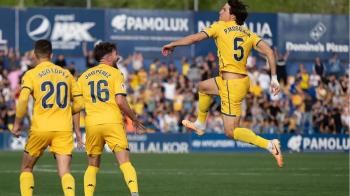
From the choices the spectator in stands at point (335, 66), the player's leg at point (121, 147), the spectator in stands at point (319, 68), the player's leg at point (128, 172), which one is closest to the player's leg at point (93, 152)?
the player's leg at point (121, 147)

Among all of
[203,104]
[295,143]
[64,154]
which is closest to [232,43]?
[203,104]

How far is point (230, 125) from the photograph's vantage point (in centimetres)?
1658

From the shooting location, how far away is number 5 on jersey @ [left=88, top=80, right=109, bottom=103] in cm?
1530

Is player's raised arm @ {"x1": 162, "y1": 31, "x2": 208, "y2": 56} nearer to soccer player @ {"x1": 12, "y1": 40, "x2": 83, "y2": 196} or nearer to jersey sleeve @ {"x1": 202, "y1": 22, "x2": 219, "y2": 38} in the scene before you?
jersey sleeve @ {"x1": 202, "y1": 22, "x2": 219, "y2": 38}

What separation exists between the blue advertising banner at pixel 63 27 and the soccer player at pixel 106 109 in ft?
79.9

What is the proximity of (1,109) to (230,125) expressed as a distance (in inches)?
800

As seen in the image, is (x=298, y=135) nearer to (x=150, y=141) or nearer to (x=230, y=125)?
(x=150, y=141)

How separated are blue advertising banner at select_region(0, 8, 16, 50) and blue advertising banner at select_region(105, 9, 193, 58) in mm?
3949

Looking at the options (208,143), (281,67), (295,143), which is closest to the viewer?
(208,143)

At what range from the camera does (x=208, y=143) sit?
1532 inches

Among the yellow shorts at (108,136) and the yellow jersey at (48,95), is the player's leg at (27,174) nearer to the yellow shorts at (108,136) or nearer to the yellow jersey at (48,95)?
the yellow jersey at (48,95)

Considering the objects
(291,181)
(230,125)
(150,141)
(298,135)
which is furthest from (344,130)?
(230,125)

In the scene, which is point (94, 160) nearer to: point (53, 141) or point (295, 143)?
point (53, 141)

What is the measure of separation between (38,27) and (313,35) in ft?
41.0
